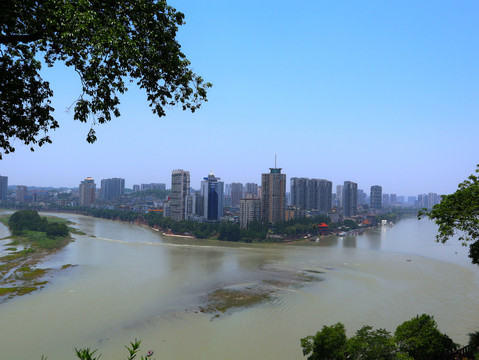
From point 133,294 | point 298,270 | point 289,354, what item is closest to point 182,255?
point 298,270

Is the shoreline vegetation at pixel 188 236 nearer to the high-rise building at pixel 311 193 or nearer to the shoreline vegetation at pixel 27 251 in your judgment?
the shoreline vegetation at pixel 27 251

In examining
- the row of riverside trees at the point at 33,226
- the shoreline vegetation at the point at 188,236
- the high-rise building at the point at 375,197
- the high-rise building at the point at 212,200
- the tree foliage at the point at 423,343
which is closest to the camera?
the tree foliage at the point at 423,343

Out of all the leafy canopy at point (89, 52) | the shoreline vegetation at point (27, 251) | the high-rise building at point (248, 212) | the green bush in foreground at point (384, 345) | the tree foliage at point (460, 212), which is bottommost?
the shoreline vegetation at point (27, 251)

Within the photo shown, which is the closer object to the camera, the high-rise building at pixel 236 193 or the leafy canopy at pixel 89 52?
the leafy canopy at pixel 89 52

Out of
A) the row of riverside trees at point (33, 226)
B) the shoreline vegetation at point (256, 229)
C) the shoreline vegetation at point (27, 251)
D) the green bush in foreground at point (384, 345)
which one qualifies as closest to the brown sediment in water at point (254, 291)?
the green bush in foreground at point (384, 345)

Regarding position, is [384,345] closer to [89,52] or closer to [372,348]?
[372,348]

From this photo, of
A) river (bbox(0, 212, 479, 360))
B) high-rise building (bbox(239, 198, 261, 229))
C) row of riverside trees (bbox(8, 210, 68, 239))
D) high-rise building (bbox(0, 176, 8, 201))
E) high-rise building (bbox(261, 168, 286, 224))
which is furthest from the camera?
high-rise building (bbox(0, 176, 8, 201))

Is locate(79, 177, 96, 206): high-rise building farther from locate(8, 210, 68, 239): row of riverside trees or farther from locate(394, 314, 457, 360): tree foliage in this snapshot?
locate(394, 314, 457, 360): tree foliage

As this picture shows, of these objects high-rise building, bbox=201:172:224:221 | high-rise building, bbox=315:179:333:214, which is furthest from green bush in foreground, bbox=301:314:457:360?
high-rise building, bbox=315:179:333:214

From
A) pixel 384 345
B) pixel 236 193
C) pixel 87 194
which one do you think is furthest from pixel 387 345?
pixel 236 193
